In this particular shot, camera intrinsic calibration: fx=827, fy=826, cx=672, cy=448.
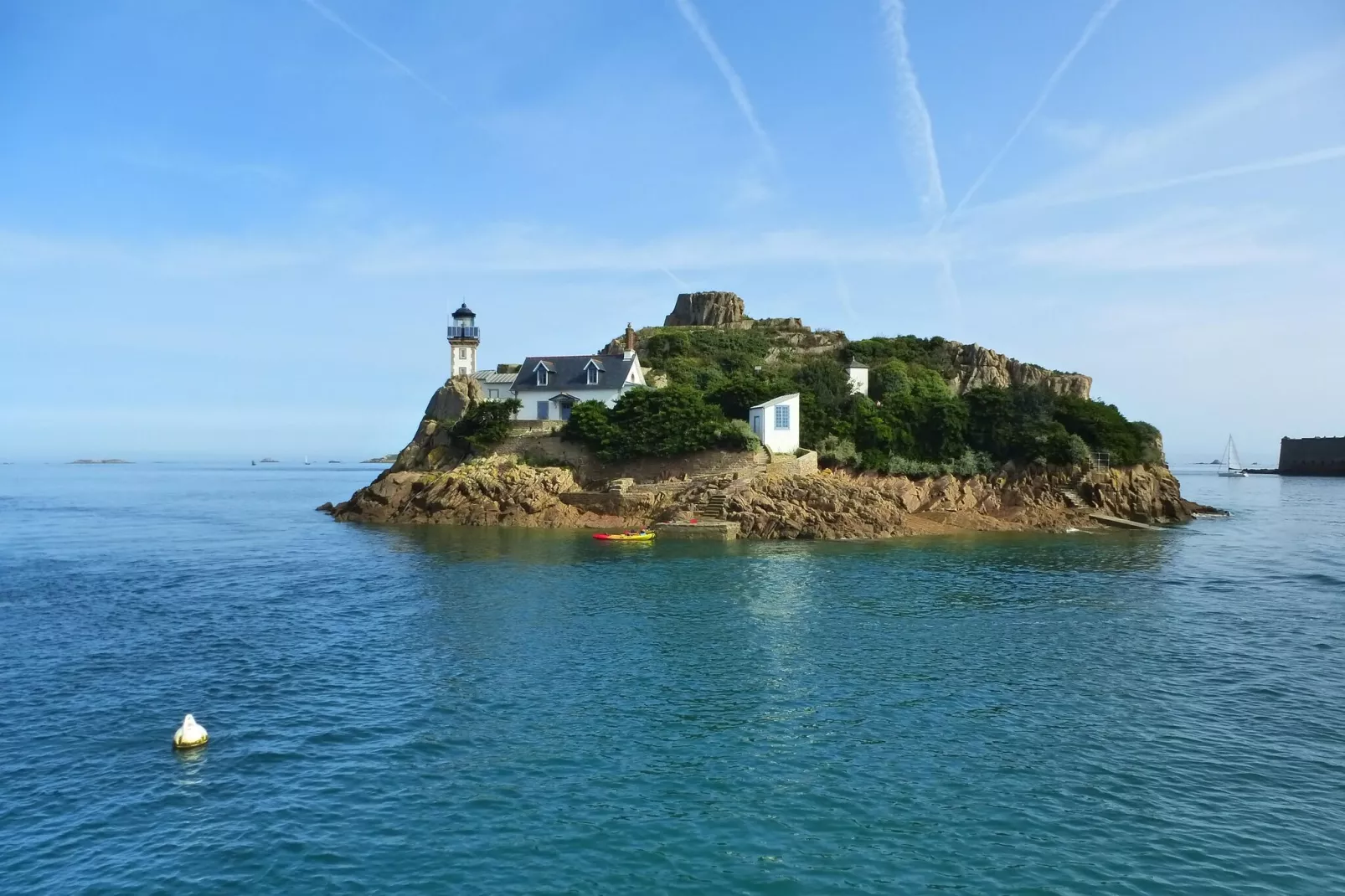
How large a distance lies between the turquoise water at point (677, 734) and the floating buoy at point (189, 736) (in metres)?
0.28

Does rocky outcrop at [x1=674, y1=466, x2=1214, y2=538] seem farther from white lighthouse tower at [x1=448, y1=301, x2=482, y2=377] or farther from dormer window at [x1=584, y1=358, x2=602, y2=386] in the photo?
white lighthouse tower at [x1=448, y1=301, x2=482, y2=377]

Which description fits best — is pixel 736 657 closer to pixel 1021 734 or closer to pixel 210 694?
pixel 1021 734

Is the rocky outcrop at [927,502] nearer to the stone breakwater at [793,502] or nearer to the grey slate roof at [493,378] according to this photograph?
the stone breakwater at [793,502]

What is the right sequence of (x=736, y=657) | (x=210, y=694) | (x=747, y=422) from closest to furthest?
(x=210, y=694)
(x=736, y=657)
(x=747, y=422)

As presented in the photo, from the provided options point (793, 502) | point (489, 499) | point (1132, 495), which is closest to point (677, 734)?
point (793, 502)

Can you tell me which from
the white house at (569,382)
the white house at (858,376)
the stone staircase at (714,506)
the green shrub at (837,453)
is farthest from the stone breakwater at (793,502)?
the white house at (858,376)

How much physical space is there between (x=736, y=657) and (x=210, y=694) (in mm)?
14274

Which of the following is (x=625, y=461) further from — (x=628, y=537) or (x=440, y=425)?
(x=440, y=425)

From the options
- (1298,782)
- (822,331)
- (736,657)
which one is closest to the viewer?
(1298,782)

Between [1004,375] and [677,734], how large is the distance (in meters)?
74.0

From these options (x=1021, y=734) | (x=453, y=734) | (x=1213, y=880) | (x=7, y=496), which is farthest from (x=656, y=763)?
(x=7, y=496)

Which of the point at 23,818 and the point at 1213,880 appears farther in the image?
the point at 23,818

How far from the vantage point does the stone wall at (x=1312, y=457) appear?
162m

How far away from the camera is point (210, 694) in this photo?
21.3 m
